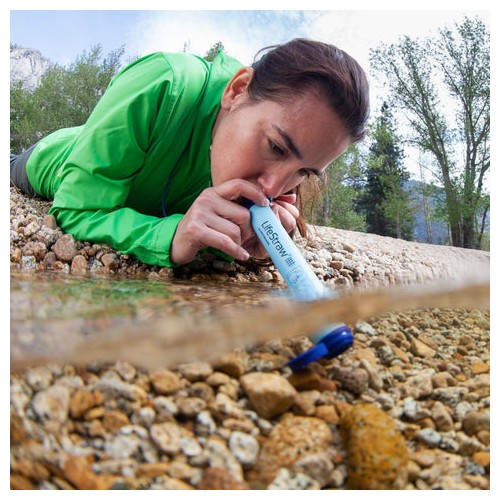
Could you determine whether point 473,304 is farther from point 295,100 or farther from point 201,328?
point 295,100

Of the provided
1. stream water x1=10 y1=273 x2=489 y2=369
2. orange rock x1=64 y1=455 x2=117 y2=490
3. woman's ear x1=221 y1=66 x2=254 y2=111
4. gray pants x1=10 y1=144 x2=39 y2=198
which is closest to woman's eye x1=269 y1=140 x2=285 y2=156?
woman's ear x1=221 y1=66 x2=254 y2=111

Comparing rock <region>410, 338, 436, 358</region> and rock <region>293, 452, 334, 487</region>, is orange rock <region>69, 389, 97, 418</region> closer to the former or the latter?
rock <region>293, 452, 334, 487</region>

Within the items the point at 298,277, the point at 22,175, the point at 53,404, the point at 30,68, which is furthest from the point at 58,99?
the point at 53,404

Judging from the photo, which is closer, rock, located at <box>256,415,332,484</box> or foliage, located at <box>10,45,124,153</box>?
rock, located at <box>256,415,332,484</box>

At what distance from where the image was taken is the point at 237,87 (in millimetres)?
791

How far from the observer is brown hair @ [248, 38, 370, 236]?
67 centimetres

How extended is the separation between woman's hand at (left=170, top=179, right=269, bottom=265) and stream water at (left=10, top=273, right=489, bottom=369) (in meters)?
0.20

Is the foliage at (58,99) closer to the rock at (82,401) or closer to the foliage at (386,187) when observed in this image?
the foliage at (386,187)

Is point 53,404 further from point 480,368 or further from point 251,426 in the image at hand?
point 480,368

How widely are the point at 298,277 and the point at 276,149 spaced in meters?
0.23

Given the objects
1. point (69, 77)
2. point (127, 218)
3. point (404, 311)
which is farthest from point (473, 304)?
point (69, 77)

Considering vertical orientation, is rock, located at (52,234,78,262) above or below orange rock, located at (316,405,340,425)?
above

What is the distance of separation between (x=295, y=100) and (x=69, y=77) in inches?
52.6

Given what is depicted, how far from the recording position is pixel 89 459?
255 millimetres
